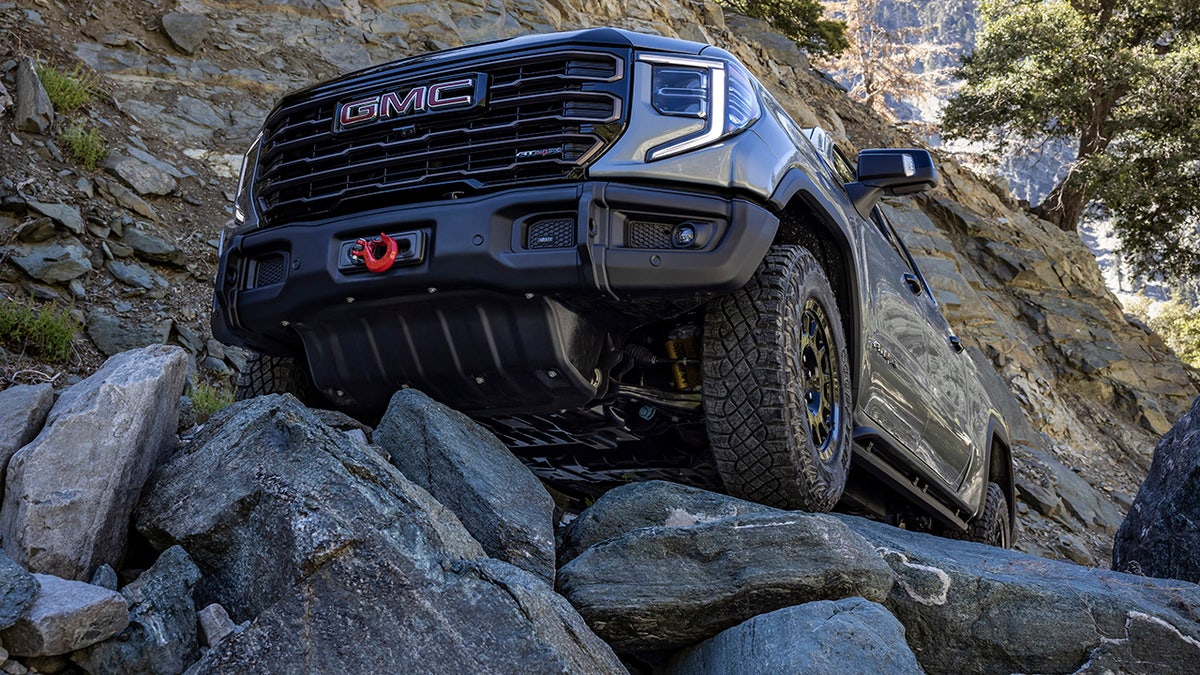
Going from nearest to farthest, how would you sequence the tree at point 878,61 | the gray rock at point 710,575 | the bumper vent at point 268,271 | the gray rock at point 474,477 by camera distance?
the gray rock at point 710,575 → the gray rock at point 474,477 → the bumper vent at point 268,271 → the tree at point 878,61

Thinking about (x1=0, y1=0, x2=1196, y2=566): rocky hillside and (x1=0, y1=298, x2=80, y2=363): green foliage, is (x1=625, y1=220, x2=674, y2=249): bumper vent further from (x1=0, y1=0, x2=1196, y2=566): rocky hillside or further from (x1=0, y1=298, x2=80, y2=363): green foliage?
(x1=0, y1=298, x2=80, y2=363): green foliage

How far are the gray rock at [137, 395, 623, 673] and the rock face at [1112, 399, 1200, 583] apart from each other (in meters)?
2.38

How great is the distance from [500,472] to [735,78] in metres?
1.57

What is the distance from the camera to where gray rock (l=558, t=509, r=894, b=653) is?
279cm

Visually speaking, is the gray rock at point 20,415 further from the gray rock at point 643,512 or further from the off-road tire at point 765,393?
the off-road tire at point 765,393

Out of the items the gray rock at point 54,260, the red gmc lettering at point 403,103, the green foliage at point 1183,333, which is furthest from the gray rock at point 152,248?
the green foliage at point 1183,333

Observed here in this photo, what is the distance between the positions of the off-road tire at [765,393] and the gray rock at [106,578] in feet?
6.02

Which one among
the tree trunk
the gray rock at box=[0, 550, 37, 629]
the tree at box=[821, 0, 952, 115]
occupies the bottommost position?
the gray rock at box=[0, 550, 37, 629]

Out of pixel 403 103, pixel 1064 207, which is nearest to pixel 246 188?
pixel 403 103

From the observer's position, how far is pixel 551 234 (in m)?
3.30

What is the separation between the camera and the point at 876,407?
4.64 metres

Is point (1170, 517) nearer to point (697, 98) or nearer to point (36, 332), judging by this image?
point (697, 98)

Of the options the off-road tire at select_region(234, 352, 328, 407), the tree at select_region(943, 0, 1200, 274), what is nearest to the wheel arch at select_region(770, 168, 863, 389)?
the off-road tire at select_region(234, 352, 328, 407)

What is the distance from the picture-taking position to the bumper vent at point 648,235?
A: 334 cm
